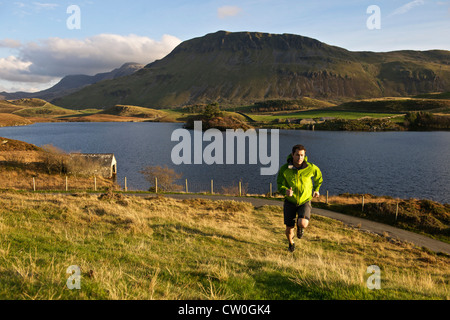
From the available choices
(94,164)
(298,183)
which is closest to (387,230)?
(298,183)

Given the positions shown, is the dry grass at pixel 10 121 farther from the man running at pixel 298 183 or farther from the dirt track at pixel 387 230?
the man running at pixel 298 183

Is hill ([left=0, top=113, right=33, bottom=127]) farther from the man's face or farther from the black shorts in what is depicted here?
the man's face

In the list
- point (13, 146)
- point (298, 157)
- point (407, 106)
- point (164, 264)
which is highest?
point (407, 106)

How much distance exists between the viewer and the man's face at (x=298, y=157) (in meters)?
8.95

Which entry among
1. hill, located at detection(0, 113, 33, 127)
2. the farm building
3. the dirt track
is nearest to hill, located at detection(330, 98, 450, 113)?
the dirt track

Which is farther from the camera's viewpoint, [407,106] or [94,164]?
[407,106]

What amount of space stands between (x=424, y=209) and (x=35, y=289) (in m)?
31.2

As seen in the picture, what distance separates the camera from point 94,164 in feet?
152

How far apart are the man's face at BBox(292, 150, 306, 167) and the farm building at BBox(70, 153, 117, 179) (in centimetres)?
4245

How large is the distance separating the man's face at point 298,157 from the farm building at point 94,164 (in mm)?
42450

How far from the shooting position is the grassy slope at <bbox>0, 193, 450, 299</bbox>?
537 centimetres

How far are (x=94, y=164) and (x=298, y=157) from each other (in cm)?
4370

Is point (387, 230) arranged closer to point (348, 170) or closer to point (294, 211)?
point (294, 211)
